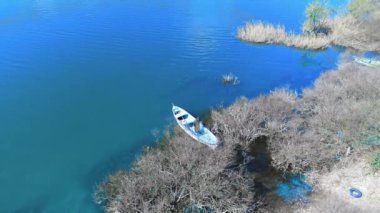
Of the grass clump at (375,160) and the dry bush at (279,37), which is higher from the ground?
the dry bush at (279,37)

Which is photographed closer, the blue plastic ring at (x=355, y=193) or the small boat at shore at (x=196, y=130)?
the blue plastic ring at (x=355, y=193)

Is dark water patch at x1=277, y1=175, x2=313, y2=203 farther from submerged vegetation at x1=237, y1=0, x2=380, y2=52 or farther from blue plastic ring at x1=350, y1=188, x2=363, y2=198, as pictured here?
submerged vegetation at x1=237, y1=0, x2=380, y2=52

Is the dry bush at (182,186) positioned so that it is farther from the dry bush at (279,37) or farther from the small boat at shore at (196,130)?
the dry bush at (279,37)

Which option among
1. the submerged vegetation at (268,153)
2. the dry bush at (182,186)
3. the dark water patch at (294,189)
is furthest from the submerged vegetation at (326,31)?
the dry bush at (182,186)

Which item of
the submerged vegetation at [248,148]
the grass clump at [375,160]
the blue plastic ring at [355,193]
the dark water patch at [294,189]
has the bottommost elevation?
the dark water patch at [294,189]

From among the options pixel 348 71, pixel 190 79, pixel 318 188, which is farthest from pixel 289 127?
pixel 190 79

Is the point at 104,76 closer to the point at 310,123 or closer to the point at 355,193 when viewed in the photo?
the point at 310,123
